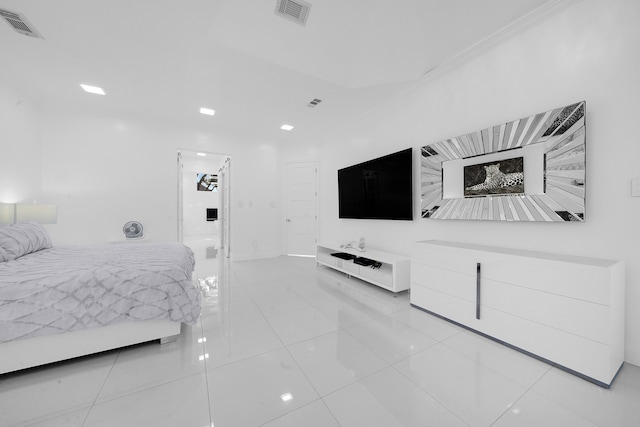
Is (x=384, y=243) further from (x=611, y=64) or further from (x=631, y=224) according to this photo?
(x=611, y=64)

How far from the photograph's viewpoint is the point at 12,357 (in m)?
1.50

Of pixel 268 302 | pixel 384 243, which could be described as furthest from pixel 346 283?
pixel 268 302

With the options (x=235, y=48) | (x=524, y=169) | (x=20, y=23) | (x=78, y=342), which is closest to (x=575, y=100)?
(x=524, y=169)

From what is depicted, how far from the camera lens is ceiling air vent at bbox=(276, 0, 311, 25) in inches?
77.0

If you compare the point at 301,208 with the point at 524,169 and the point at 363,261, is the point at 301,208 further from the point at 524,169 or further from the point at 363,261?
the point at 524,169


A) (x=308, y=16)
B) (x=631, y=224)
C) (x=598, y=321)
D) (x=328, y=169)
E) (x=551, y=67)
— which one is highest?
(x=308, y=16)

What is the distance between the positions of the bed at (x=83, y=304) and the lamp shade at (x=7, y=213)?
43.6 inches

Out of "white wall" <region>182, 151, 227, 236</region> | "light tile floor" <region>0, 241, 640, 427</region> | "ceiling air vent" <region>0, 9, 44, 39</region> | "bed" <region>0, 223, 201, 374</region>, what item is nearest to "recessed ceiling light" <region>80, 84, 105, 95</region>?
"ceiling air vent" <region>0, 9, 44, 39</region>

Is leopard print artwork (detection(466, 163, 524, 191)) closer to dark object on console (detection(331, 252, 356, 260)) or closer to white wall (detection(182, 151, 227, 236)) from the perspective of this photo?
dark object on console (detection(331, 252, 356, 260))

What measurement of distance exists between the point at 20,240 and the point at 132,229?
1.78 meters

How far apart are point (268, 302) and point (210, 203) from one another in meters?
8.03

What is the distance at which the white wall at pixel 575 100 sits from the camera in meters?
1.64

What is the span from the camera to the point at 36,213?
122 inches

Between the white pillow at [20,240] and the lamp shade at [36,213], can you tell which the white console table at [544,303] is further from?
the lamp shade at [36,213]
